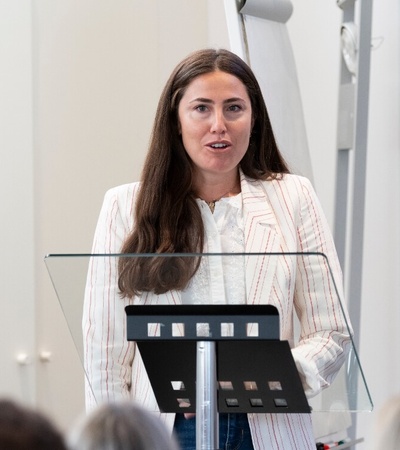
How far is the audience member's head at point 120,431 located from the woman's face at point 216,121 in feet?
4.09

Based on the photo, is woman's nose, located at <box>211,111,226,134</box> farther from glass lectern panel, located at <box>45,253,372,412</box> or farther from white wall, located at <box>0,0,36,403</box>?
white wall, located at <box>0,0,36,403</box>

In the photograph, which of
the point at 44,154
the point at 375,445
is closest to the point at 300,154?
the point at 44,154

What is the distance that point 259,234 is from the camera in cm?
225

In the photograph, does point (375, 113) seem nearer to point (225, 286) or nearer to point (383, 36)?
point (383, 36)

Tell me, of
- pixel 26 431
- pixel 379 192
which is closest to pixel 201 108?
pixel 26 431

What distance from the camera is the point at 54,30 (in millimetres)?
4344

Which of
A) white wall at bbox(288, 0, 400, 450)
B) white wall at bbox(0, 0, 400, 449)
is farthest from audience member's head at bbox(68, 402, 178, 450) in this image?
white wall at bbox(288, 0, 400, 450)

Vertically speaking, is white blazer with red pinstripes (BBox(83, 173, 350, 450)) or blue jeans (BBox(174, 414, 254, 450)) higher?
white blazer with red pinstripes (BBox(83, 173, 350, 450))

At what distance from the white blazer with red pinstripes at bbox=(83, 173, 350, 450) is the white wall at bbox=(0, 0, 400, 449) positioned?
174 centimetres

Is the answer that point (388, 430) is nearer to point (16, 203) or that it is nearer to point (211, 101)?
point (211, 101)

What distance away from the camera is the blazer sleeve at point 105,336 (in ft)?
6.36

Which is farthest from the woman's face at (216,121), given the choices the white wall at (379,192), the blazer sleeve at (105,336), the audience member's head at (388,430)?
the white wall at (379,192)

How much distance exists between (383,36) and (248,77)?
2.60 meters

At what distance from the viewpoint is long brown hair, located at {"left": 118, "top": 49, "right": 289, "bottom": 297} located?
2.31m
